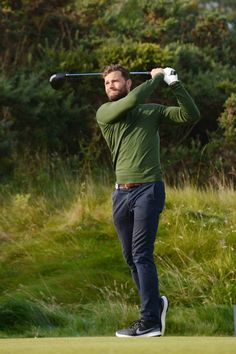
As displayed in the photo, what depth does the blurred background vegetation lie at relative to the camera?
16344mm

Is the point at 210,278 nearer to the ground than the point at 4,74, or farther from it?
nearer to the ground

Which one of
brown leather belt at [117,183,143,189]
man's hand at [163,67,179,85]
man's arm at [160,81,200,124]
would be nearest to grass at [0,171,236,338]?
brown leather belt at [117,183,143,189]

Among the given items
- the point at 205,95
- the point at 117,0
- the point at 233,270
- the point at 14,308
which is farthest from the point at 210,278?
the point at 117,0

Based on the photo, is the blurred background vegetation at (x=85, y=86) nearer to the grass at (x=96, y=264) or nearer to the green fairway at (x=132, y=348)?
the grass at (x=96, y=264)

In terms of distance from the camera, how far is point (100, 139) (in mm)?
17031

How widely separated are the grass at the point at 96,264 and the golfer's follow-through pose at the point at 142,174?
78.9 inches

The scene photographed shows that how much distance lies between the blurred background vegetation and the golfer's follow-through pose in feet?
24.8

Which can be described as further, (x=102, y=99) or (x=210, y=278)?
(x=102, y=99)

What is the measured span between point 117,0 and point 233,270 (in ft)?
43.0

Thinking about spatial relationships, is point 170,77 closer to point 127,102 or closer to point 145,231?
Answer: point 127,102

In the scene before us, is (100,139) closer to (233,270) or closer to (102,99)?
(102,99)

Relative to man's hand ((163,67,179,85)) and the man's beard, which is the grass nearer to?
the man's beard

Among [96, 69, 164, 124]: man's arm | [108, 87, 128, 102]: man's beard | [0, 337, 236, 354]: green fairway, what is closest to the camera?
[0, 337, 236, 354]: green fairway

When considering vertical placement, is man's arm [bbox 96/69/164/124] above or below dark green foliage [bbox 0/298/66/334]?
above
